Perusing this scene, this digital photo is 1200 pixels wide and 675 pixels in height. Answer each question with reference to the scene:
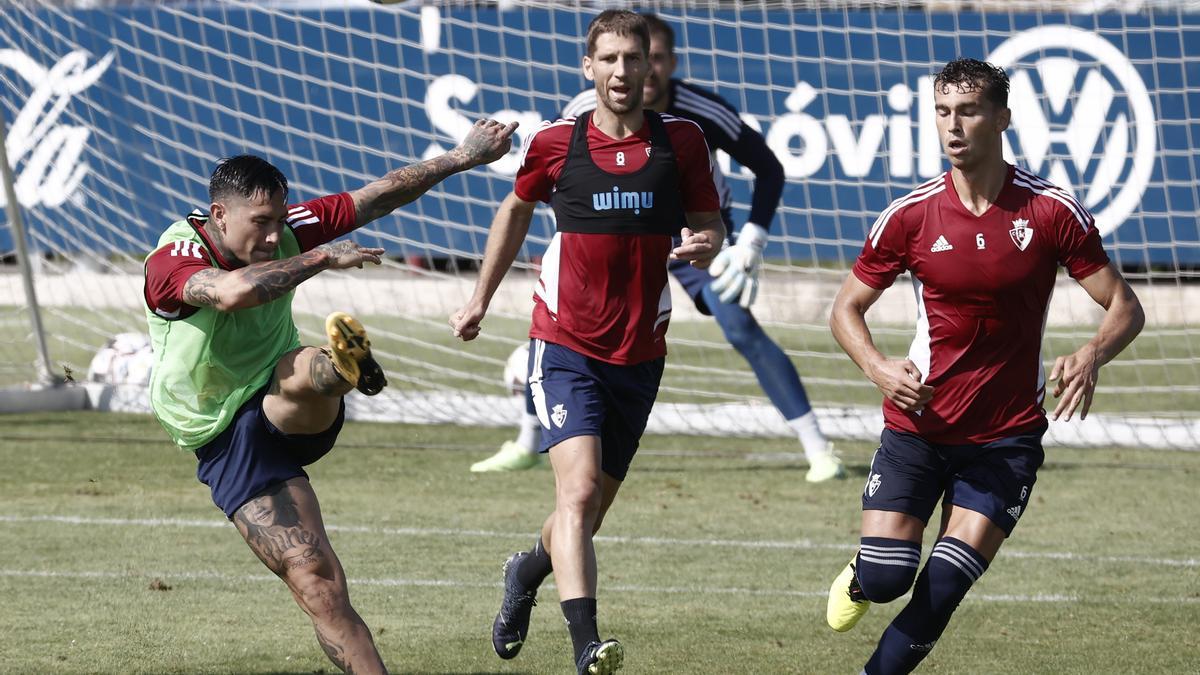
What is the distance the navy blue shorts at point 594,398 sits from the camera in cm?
614

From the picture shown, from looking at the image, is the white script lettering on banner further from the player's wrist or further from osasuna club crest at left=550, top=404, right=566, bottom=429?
osasuna club crest at left=550, top=404, right=566, bottom=429

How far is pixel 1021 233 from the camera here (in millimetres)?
5426

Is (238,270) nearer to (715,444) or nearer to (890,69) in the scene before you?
(715,444)

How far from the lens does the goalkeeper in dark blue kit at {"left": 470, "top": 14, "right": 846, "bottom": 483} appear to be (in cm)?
841

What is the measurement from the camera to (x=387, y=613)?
22.8 feet

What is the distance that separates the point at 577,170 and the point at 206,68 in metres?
10.1

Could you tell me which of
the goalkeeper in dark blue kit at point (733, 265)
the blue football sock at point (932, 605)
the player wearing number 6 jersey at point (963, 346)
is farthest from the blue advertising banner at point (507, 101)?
the blue football sock at point (932, 605)

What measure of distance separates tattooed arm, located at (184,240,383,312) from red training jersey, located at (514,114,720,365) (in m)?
1.51

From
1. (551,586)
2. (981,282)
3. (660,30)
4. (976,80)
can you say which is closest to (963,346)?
(981,282)

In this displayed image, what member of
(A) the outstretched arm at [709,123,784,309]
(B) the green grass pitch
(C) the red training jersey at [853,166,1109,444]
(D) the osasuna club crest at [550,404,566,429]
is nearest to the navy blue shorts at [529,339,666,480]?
(D) the osasuna club crest at [550,404,566,429]

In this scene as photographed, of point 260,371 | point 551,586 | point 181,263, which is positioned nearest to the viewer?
point 181,263

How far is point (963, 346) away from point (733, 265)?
223cm

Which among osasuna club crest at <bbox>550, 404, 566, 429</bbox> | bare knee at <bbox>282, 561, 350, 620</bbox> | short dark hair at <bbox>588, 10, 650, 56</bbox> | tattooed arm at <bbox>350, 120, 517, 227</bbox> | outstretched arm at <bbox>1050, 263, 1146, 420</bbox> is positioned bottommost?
osasuna club crest at <bbox>550, 404, 566, 429</bbox>

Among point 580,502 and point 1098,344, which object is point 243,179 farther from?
point 1098,344
